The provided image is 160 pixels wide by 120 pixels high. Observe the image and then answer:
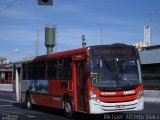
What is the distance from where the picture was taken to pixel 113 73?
16.2m

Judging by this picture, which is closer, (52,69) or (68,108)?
(68,108)

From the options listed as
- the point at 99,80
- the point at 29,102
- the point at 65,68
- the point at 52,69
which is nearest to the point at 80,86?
the point at 99,80

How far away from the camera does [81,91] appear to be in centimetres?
1716

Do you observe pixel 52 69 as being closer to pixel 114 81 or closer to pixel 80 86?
pixel 80 86

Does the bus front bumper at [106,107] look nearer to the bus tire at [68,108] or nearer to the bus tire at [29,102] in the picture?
the bus tire at [68,108]

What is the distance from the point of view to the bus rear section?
16.0m

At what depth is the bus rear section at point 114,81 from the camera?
16.0 metres

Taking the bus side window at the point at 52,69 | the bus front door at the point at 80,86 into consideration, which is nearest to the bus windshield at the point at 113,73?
the bus front door at the point at 80,86

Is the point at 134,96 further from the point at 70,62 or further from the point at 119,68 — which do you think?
the point at 70,62

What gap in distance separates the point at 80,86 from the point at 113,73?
1723mm

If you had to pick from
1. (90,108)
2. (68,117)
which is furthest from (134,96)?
(68,117)

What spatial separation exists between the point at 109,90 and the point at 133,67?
146 centimetres

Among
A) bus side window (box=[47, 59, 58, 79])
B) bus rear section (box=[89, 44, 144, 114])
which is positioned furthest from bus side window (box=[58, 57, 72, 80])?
bus rear section (box=[89, 44, 144, 114])

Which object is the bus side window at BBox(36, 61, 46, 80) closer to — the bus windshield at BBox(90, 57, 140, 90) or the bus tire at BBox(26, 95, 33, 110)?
the bus tire at BBox(26, 95, 33, 110)
